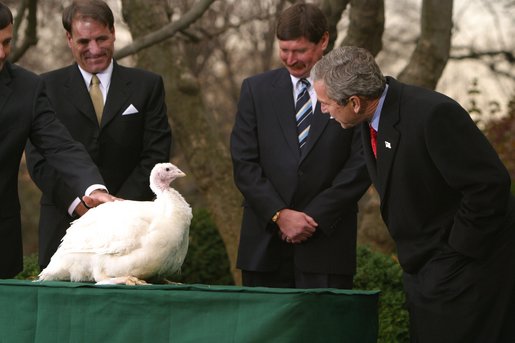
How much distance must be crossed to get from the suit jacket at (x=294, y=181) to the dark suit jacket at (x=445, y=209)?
119 centimetres

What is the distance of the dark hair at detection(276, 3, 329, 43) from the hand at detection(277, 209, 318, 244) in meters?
1.17

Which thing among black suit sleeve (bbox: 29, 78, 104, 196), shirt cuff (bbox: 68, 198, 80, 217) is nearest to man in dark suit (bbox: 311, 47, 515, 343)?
black suit sleeve (bbox: 29, 78, 104, 196)

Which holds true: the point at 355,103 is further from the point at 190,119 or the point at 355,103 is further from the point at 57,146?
the point at 190,119

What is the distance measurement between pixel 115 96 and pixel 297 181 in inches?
54.5

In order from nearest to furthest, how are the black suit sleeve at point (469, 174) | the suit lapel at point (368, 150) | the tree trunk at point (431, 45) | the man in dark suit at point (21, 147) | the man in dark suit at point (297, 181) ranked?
the black suit sleeve at point (469, 174) < the suit lapel at point (368, 150) < the man in dark suit at point (21, 147) < the man in dark suit at point (297, 181) < the tree trunk at point (431, 45)

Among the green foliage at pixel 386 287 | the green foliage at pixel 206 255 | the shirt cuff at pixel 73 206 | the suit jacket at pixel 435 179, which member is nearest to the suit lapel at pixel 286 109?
the suit jacket at pixel 435 179

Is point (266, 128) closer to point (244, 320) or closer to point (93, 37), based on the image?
point (93, 37)

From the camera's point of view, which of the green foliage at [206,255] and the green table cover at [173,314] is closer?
the green table cover at [173,314]

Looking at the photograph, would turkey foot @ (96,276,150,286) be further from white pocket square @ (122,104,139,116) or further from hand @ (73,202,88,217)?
white pocket square @ (122,104,139,116)

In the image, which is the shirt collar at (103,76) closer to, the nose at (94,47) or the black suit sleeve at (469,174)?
the nose at (94,47)

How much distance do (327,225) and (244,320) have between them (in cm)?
188

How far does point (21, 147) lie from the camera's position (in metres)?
6.43

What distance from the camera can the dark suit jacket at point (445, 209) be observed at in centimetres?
532

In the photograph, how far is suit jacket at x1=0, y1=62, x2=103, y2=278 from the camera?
6.34 m
